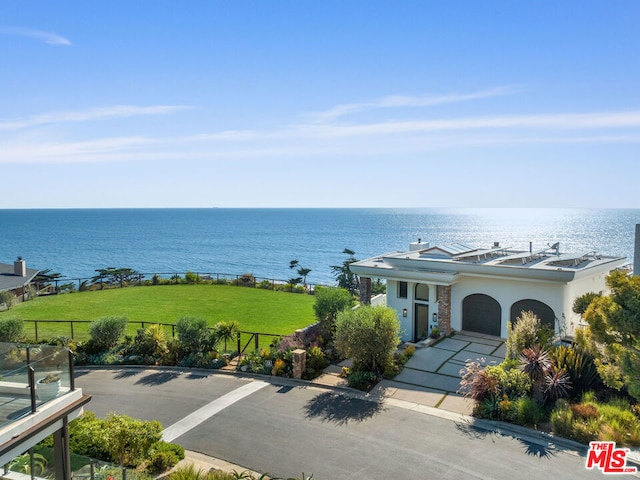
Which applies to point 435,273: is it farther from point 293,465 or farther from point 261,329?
point 293,465

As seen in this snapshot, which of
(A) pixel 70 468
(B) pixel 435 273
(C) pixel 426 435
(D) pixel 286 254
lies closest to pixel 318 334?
(B) pixel 435 273

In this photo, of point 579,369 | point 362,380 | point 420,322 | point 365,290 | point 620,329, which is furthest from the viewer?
point 365,290

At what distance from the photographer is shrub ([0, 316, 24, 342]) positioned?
22.2 meters

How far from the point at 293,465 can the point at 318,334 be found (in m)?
10.7

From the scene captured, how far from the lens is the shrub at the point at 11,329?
72.9 ft

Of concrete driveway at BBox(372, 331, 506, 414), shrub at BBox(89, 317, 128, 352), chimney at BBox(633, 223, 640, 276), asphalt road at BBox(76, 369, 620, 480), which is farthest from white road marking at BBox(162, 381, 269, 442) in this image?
chimney at BBox(633, 223, 640, 276)

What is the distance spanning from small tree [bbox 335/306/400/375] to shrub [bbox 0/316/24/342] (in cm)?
1568

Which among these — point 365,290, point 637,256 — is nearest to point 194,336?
point 365,290

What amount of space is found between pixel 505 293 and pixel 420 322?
472 centimetres

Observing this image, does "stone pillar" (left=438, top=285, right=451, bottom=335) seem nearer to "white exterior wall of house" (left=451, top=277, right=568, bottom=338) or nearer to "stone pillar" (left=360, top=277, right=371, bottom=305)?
"white exterior wall of house" (left=451, top=277, right=568, bottom=338)

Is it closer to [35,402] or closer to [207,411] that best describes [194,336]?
[207,411]

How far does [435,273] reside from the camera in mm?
23969

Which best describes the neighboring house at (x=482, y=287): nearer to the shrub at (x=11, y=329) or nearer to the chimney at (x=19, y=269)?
the shrub at (x=11, y=329)

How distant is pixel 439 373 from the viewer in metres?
19.1
